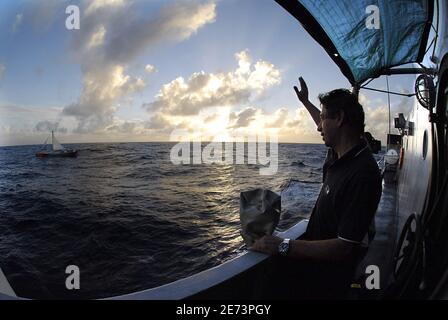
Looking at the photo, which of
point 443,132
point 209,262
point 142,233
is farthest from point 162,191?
point 443,132

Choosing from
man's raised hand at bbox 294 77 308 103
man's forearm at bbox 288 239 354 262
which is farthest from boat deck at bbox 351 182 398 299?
man's raised hand at bbox 294 77 308 103

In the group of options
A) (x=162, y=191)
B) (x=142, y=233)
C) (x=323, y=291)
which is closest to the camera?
(x=323, y=291)

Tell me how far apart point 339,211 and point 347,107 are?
68cm

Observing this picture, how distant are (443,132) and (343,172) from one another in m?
2.59

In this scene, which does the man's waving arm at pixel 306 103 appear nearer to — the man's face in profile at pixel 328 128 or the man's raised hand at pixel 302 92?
the man's raised hand at pixel 302 92

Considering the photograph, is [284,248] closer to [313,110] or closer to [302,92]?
[313,110]

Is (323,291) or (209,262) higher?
(323,291)

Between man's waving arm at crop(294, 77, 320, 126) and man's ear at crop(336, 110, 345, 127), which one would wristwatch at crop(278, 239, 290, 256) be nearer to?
man's ear at crop(336, 110, 345, 127)

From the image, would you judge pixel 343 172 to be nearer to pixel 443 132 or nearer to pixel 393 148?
pixel 443 132

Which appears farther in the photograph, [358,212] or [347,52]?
[347,52]

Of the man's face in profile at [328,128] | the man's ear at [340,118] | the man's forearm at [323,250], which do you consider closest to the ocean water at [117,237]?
the man's forearm at [323,250]

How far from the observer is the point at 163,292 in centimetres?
175

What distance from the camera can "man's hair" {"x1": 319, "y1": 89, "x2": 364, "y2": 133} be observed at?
6.44 ft
